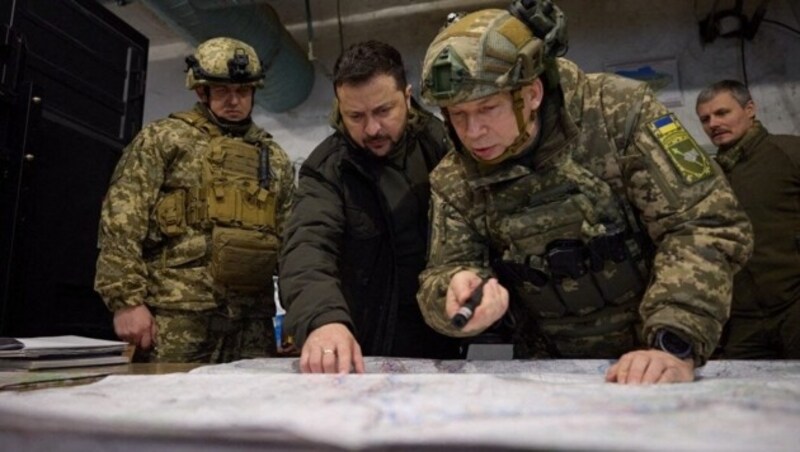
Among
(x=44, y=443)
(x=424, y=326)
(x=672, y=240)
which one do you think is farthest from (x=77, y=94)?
(x=672, y=240)

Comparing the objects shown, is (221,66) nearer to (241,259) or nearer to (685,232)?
(241,259)

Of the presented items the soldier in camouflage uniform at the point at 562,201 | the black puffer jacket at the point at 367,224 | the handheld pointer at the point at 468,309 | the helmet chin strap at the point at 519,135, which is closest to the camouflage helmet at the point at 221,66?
the black puffer jacket at the point at 367,224

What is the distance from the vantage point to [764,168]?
211 centimetres

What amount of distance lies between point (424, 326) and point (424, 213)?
29cm

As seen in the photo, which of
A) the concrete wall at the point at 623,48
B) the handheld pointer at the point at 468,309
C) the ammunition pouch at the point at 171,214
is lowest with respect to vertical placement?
the handheld pointer at the point at 468,309

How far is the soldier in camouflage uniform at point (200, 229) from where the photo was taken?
63.0 inches

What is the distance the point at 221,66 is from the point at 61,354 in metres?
1.02

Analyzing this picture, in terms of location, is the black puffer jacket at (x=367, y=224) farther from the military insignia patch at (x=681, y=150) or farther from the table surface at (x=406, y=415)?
the table surface at (x=406, y=415)

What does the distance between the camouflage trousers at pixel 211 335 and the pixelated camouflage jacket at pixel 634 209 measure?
0.80 m

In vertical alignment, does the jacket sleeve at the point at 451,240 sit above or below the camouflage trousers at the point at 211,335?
above

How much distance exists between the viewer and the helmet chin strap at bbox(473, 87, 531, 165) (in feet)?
3.29

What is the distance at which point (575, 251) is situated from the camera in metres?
1.04

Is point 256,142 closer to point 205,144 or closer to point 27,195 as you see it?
point 205,144

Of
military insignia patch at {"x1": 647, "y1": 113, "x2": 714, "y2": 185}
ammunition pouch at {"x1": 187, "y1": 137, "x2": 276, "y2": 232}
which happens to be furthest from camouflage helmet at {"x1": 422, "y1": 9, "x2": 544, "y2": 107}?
ammunition pouch at {"x1": 187, "y1": 137, "x2": 276, "y2": 232}
